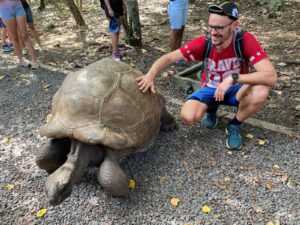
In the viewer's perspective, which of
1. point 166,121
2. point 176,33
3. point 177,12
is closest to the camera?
point 166,121

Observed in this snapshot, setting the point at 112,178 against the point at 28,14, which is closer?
the point at 112,178

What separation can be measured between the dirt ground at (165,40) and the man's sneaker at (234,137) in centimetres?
62

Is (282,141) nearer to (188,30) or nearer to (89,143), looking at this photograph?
(89,143)

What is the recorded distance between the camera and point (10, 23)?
5.49 m

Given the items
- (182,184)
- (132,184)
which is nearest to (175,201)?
(182,184)

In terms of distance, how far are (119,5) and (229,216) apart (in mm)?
4167

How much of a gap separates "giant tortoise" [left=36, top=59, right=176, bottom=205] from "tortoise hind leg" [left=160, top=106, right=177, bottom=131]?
50cm

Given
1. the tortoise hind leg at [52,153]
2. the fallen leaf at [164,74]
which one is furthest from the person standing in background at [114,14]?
the tortoise hind leg at [52,153]

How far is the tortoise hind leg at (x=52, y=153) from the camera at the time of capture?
9.73 ft

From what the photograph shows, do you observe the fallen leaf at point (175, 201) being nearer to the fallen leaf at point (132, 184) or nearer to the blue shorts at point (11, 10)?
the fallen leaf at point (132, 184)

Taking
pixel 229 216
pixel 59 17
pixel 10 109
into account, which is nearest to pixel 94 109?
pixel 229 216

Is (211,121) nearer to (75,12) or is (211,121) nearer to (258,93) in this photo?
(258,93)

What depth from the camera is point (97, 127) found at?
2732mm

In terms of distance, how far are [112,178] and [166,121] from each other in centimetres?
123
